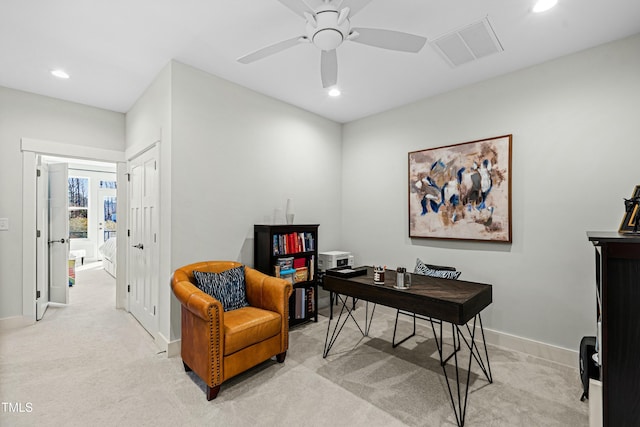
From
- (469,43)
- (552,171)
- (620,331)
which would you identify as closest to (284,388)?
(620,331)

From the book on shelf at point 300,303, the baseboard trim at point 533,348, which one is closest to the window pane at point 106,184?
the book on shelf at point 300,303

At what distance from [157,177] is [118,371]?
1.74 metres

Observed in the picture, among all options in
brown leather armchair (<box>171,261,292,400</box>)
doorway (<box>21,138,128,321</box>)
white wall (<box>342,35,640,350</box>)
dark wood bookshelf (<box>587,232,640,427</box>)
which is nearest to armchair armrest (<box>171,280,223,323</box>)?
brown leather armchair (<box>171,261,292,400</box>)

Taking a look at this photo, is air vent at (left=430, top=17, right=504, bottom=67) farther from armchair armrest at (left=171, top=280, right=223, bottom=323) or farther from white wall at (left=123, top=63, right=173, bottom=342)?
armchair armrest at (left=171, top=280, right=223, bottom=323)

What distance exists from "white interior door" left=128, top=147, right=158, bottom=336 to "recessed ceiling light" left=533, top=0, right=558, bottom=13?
11.1 feet

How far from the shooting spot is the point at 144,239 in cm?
333

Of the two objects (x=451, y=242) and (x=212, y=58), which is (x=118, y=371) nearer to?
(x=212, y=58)

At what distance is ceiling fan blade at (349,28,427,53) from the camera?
1.89m

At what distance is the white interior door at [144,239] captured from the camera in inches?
121

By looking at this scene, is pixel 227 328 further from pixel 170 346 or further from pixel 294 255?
pixel 294 255

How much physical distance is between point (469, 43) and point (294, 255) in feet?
8.70

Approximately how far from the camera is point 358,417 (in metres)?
1.96

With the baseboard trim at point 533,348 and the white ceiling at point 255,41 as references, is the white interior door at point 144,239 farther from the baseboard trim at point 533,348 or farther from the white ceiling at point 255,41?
the baseboard trim at point 533,348

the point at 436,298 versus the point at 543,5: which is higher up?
the point at 543,5
